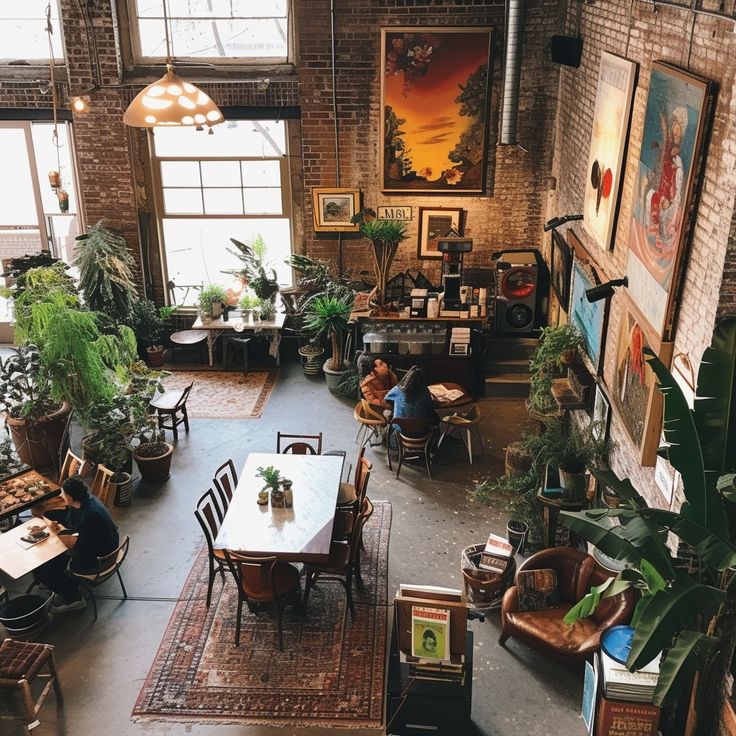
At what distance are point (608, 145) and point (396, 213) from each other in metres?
4.08

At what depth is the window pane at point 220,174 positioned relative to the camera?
10828 millimetres

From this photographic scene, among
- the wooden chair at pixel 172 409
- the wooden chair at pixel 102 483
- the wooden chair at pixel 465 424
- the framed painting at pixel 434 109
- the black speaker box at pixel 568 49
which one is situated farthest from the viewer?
the framed painting at pixel 434 109

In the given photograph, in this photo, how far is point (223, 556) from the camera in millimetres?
6477

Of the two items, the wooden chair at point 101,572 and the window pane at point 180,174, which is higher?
the window pane at point 180,174

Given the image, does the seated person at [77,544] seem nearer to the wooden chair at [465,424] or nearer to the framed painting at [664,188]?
the wooden chair at [465,424]

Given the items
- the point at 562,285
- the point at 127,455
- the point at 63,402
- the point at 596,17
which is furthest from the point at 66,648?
the point at 596,17

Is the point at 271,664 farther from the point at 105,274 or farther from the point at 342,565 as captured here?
the point at 105,274

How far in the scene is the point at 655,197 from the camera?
5.59m

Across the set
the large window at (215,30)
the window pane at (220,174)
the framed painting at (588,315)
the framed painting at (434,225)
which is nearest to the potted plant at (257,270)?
the window pane at (220,174)

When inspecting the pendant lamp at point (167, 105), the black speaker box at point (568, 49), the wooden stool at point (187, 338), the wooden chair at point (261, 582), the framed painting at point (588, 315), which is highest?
the black speaker box at point (568, 49)

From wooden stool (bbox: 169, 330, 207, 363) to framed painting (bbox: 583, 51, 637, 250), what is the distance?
560 centimetres

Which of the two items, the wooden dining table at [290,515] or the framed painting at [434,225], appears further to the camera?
the framed painting at [434,225]

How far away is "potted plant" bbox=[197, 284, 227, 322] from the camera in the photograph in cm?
1105

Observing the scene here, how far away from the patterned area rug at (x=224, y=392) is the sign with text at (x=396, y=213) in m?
2.63
